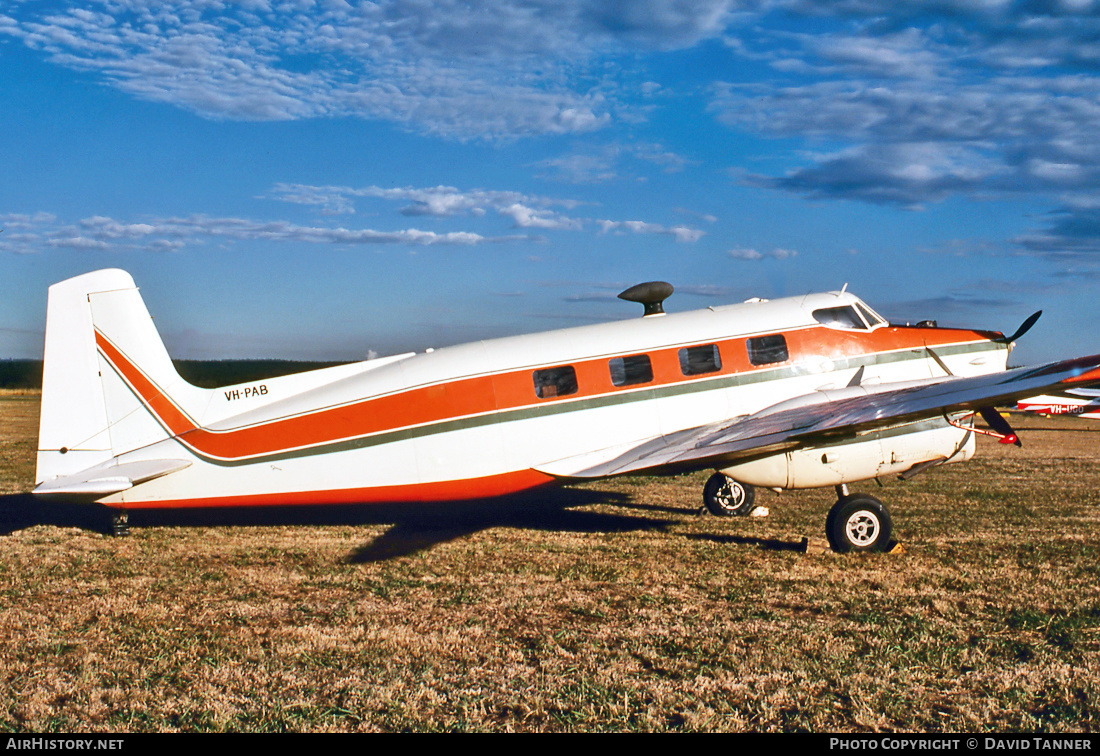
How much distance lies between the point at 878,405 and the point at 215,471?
919 cm

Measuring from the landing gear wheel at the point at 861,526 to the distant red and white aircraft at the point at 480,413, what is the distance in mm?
27

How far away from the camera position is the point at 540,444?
436 inches

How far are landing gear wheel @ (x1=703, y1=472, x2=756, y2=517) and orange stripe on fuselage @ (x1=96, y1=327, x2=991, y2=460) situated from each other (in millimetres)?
3038

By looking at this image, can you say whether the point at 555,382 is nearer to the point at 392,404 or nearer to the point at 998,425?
the point at 392,404

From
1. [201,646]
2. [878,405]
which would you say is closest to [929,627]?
[878,405]

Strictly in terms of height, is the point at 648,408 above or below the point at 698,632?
above

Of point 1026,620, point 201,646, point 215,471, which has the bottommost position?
point 1026,620

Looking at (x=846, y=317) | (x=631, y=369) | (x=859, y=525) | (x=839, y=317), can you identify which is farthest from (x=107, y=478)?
(x=846, y=317)

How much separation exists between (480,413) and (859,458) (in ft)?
17.5

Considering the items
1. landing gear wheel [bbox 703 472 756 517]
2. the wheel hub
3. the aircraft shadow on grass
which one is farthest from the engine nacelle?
landing gear wheel [bbox 703 472 756 517]

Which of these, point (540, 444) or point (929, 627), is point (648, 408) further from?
point (929, 627)
